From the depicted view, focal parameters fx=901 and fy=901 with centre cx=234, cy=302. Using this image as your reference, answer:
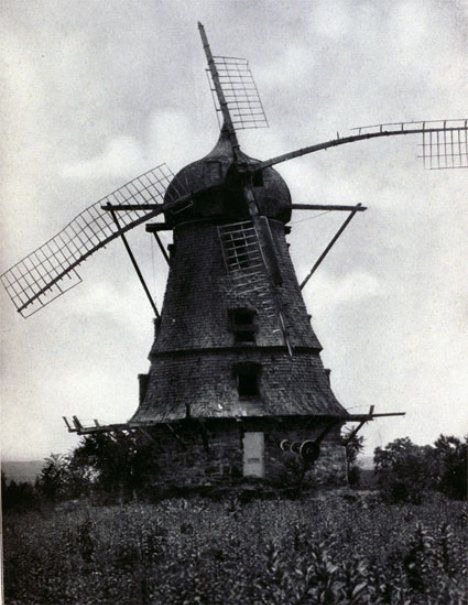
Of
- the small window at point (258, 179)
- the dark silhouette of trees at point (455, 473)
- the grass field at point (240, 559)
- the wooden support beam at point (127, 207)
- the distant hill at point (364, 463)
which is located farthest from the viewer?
the distant hill at point (364, 463)

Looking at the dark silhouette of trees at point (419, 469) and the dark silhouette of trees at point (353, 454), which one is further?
the dark silhouette of trees at point (353, 454)

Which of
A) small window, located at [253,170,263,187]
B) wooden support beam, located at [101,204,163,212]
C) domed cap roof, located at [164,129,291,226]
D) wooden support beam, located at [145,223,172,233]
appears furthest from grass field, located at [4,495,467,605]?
small window, located at [253,170,263,187]

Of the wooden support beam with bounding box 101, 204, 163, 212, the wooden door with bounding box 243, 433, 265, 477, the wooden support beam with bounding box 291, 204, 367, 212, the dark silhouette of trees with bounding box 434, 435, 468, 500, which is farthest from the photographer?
the wooden support beam with bounding box 291, 204, 367, 212

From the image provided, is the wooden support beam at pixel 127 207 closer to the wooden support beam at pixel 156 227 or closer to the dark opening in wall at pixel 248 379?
the wooden support beam at pixel 156 227

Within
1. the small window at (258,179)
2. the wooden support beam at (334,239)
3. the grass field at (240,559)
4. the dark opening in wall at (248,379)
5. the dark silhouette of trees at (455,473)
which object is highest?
the small window at (258,179)

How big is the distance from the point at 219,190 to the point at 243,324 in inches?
145

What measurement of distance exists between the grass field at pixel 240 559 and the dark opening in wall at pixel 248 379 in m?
5.90

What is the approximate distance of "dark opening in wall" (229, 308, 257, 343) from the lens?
24.0 meters

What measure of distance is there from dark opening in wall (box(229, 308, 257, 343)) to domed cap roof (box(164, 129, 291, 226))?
2.57 metres

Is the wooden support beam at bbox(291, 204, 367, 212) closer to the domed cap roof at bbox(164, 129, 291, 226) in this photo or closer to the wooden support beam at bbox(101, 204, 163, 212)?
the domed cap roof at bbox(164, 129, 291, 226)

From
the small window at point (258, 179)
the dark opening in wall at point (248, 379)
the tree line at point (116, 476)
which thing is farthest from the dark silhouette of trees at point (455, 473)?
the small window at point (258, 179)

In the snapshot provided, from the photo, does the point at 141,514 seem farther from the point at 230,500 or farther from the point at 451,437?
the point at 451,437

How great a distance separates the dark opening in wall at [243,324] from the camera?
23969 millimetres

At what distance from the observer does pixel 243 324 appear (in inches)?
951
